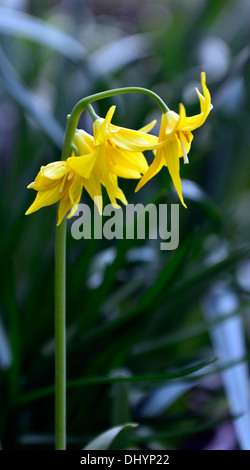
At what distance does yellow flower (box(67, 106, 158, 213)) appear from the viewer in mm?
336

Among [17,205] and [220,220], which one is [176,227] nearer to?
[220,220]

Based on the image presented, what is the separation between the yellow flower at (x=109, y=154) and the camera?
336mm

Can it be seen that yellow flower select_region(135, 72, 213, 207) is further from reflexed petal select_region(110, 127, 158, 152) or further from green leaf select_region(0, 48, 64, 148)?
green leaf select_region(0, 48, 64, 148)

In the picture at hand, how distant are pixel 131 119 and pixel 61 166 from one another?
799 millimetres

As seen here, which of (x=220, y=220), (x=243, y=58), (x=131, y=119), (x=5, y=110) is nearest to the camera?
(x=220, y=220)

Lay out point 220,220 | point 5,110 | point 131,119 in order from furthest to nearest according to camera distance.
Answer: point 5,110 < point 131,119 < point 220,220

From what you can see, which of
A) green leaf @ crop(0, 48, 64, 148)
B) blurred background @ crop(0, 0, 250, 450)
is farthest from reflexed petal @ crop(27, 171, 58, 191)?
green leaf @ crop(0, 48, 64, 148)

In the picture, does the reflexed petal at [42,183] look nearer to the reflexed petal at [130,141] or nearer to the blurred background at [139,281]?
the reflexed petal at [130,141]

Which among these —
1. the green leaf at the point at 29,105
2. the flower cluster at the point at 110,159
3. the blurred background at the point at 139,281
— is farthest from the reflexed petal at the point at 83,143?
the green leaf at the point at 29,105

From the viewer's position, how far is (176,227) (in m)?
0.98

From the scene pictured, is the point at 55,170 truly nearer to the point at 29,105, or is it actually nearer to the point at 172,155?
the point at 172,155

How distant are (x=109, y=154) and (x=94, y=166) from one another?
1 centimetres

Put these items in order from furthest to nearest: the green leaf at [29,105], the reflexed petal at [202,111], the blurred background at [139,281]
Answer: the green leaf at [29,105] → the blurred background at [139,281] → the reflexed petal at [202,111]

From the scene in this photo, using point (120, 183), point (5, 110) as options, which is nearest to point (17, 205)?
point (120, 183)
